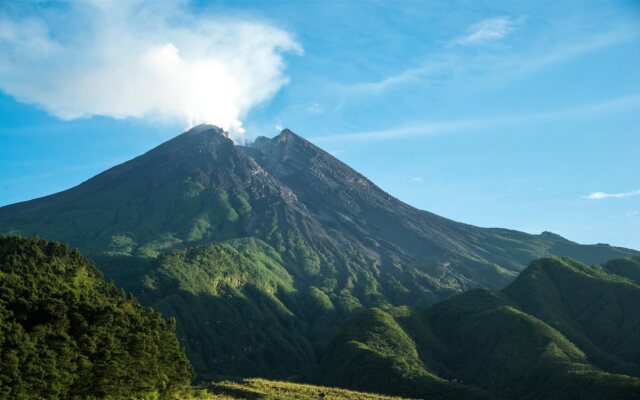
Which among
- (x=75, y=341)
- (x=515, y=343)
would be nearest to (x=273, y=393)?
(x=75, y=341)

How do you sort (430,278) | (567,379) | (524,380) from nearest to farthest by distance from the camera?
(567,379)
(524,380)
(430,278)

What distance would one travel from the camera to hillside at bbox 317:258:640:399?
8325cm

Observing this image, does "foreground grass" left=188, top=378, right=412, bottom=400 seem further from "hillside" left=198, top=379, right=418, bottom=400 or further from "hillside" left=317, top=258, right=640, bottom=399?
"hillside" left=317, top=258, right=640, bottom=399

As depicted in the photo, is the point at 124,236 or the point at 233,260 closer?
the point at 233,260

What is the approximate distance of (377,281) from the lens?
191 meters

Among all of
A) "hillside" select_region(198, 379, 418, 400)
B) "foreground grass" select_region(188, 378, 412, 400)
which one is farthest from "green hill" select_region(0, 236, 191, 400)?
"hillside" select_region(198, 379, 418, 400)

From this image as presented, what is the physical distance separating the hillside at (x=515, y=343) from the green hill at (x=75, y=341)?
44705mm

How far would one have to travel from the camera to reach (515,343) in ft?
324

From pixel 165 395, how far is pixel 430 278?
152m

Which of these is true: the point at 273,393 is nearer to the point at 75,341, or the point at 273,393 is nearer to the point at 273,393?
the point at 273,393

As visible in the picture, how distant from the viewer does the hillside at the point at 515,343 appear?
8325cm

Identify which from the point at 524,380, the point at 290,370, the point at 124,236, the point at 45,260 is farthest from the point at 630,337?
the point at 124,236

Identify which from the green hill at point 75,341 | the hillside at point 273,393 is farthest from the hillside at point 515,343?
the green hill at point 75,341

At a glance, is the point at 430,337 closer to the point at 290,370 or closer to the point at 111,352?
the point at 290,370
